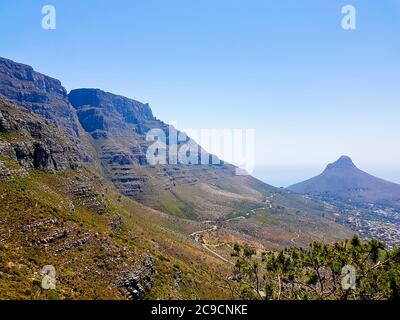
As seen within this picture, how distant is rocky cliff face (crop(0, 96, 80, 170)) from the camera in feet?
391

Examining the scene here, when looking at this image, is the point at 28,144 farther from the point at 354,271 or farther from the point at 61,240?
the point at 354,271

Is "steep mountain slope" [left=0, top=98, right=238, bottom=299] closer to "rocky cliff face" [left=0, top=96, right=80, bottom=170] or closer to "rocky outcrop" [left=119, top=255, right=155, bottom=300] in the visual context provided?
"rocky outcrop" [left=119, top=255, right=155, bottom=300]

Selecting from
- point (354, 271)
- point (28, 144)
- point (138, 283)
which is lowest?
point (138, 283)

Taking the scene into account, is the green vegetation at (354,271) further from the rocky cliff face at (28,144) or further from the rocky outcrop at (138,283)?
the rocky cliff face at (28,144)

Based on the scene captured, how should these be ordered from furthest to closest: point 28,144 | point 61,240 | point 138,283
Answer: point 28,144, point 138,283, point 61,240

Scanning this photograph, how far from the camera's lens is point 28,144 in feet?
417

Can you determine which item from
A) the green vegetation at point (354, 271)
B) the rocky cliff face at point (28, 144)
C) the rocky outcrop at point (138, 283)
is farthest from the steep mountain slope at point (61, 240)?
the green vegetation at point (354, 271)

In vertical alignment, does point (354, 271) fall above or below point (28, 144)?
below

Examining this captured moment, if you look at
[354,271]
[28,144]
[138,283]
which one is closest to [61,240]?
[138,283]

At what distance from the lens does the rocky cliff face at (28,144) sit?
11928cm

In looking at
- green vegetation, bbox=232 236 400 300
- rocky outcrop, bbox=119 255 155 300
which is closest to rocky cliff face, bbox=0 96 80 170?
rocky outcrop, bbox=119 255 155 300
